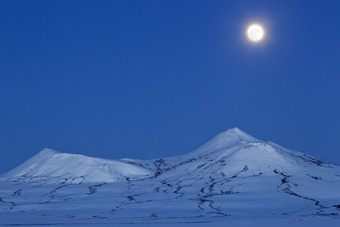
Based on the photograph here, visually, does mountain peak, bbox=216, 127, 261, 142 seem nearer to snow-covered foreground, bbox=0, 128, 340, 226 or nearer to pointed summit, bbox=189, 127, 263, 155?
pointed summit, bbox=189, 127, 263, 155

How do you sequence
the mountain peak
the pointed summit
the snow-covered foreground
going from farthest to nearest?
the mountain peak
the pointed summit
the snow-covered foreground

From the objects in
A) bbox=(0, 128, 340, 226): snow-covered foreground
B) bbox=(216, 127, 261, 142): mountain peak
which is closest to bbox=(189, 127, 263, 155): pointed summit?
bbox=(216, 127, 261, 142): mountain peak

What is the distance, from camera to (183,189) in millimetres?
69250

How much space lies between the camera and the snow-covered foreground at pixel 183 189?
130 ft

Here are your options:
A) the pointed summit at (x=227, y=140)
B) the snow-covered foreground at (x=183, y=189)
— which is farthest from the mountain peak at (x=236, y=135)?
the snow-covered foreground at (x=183, y=189)

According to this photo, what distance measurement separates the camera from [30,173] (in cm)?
10594

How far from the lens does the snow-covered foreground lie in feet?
130

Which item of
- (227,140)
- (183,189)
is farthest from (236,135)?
(183,189)

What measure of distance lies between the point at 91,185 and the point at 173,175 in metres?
15.2

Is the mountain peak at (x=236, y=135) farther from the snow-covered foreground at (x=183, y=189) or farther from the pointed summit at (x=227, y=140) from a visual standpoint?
the snow-covered foreground at (x=183, y=189)

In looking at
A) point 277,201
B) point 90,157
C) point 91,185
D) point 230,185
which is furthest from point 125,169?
point 277,201

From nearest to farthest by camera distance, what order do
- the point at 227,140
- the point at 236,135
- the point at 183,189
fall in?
the point at 183,189
the point at 227,140
the point at 236,135

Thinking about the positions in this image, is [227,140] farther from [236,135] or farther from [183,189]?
[183,189]

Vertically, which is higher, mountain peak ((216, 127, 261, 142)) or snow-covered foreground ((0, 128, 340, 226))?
mountain peak ((216, 127, 261, 142))
